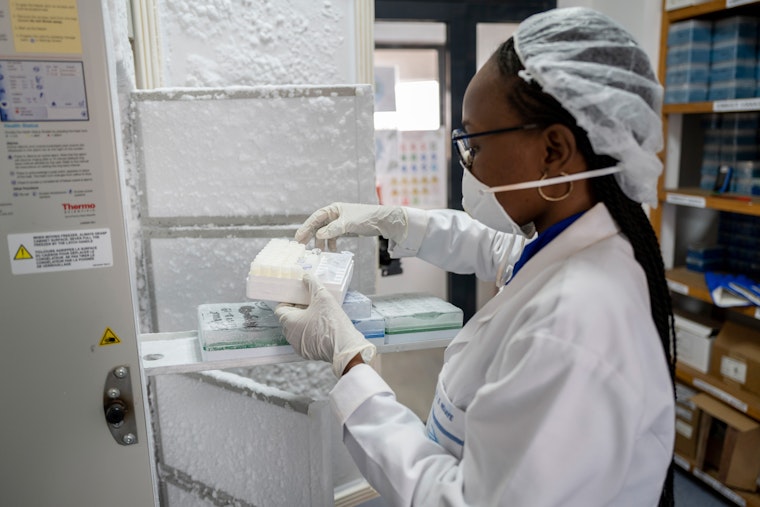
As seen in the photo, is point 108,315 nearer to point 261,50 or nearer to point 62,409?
point 62,409

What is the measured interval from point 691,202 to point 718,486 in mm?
1046

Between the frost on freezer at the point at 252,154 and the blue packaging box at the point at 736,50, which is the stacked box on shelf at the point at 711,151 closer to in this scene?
the blue packaging box at the point at 736,50

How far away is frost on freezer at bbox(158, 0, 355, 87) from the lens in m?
1.40

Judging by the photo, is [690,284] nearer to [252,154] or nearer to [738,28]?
[738,28]

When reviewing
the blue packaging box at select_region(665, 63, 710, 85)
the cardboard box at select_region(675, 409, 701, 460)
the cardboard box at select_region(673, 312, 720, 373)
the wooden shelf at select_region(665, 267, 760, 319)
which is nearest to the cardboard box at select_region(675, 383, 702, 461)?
the cardboard box at select_region(675, 409, 701, 460)

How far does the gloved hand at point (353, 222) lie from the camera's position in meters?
1.28

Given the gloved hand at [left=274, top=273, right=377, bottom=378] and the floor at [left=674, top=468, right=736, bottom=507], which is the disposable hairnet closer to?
the gloved hand at [left=274, top=273, right=377, bottom=378]

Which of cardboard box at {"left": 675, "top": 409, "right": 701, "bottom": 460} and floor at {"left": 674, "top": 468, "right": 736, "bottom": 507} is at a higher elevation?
cardboard box at {"left": 675, "top": 409, "right": 701, "bottom": 460}

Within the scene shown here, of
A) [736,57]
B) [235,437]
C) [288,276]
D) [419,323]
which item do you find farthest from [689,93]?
[235,437]

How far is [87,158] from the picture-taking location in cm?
83

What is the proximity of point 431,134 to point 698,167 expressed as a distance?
1.44 m

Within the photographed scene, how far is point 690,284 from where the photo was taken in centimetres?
212

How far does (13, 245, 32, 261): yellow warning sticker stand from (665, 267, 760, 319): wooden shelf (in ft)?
6.36

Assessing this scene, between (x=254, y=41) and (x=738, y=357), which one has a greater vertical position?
(x=254, y=41)
